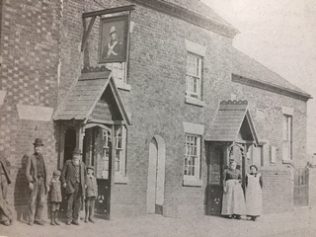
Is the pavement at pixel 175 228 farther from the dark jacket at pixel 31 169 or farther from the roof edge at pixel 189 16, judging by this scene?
the roof edge at pixel 189 16

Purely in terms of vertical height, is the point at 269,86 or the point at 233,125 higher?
the point at 269,86

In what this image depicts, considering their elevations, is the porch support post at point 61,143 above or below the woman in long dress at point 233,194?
above

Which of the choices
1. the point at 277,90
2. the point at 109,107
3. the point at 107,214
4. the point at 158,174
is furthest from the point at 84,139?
the point at 277,90

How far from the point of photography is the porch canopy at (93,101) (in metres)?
9.79

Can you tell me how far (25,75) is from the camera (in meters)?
9.34

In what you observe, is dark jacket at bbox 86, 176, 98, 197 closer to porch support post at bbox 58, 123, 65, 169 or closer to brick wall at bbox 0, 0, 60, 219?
porch support post at bbox 58, 123, 65, 169

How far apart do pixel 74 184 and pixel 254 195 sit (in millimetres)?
5402

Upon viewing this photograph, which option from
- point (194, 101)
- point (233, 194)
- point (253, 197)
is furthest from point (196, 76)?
point (253, 197)

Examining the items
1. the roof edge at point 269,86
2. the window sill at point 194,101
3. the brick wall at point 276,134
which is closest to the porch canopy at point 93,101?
the window sill at point 194,101

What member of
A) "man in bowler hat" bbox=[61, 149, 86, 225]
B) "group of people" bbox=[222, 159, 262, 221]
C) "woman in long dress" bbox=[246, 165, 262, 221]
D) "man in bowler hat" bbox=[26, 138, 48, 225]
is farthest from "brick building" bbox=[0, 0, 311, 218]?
"group of people" bbox=[222, 159, 262, 221]

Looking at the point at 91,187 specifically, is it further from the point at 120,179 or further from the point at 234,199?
the point at 234,199

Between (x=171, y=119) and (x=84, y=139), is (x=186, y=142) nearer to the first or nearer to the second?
(x=171, y=119)

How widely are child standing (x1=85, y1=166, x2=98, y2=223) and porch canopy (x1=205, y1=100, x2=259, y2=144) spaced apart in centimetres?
458

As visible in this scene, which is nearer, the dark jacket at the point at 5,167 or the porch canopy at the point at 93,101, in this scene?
the dark jacket at the point at 5,167
